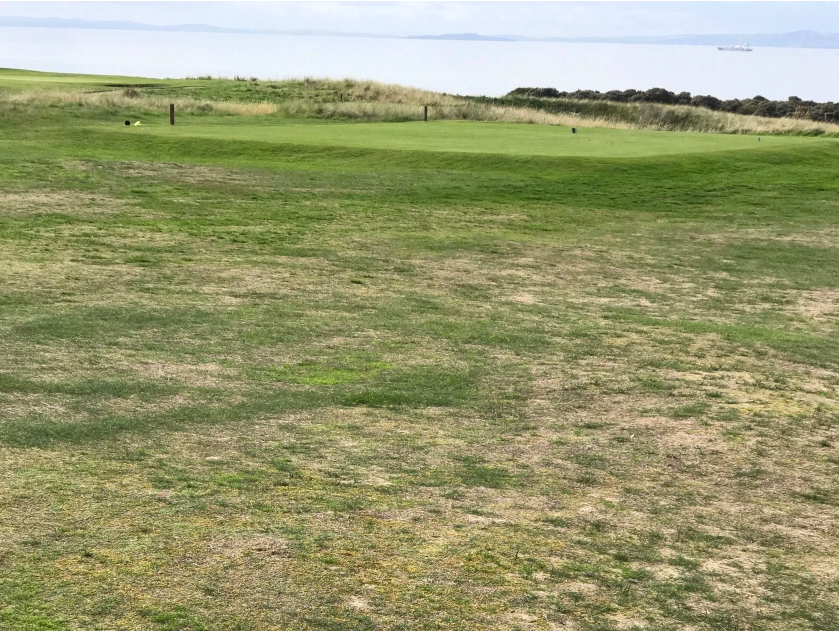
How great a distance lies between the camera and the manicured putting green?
2684 cm

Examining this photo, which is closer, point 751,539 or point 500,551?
point 500,551

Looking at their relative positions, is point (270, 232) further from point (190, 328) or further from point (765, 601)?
point (765, 601)

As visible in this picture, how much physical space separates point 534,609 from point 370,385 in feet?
15.1

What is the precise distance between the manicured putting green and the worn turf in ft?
19.6

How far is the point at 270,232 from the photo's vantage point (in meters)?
17.8

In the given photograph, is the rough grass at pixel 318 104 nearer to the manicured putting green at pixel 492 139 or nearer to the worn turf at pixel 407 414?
the manicured putting green at pixel 492 139

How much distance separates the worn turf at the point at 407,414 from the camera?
5.68m

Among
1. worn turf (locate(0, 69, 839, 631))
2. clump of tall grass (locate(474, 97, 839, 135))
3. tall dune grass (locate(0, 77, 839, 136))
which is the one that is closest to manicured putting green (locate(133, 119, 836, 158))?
tall dune grass (locate(0, 77, 839, 136))

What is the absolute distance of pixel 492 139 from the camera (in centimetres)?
2952

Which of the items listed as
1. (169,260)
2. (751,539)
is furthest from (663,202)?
(751,539)

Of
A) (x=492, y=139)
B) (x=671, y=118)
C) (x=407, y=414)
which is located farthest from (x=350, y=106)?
(x=407, y=414)

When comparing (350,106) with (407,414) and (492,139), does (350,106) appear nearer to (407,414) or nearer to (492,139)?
(492,139)

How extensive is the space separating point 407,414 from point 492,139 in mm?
21382

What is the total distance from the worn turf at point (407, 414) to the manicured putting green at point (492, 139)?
19.6 ft
